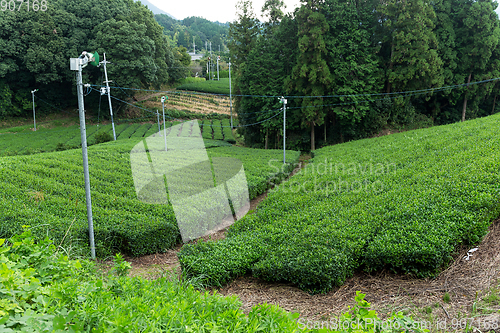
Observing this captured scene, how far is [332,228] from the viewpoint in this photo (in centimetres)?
581

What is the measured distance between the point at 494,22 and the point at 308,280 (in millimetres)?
24194

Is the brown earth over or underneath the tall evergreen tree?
underneath

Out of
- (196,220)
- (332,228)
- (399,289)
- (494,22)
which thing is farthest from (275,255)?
(494,22)

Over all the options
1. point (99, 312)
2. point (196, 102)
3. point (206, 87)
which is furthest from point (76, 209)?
point (206, 87)

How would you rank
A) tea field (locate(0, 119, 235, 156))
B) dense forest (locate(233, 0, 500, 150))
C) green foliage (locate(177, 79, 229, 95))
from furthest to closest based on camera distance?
green foliage (locate(177, 79, 229, 95)), tea field (locate(0, 119, 235, 156)), dense forest (locate(233, 0, 500, 150))

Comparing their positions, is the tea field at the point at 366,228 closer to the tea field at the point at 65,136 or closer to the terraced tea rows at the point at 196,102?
the tea field at the point at 65,136

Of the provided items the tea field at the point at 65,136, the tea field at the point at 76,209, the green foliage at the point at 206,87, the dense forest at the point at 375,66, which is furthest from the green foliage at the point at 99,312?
the green foliage at the point at 206,87

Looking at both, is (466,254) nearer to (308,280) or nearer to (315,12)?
(308,280)

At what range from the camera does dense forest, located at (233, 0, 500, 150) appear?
19.2 metres

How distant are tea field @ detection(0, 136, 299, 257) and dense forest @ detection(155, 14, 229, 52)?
8458 centimetres

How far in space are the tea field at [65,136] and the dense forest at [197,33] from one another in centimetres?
6291

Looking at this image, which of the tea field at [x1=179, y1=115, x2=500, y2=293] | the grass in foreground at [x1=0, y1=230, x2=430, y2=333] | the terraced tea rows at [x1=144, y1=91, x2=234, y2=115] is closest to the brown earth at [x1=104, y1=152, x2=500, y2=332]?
the tea field at [x1=179, y1=115, x2=500, y2=293]

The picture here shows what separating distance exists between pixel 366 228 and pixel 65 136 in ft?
90.6

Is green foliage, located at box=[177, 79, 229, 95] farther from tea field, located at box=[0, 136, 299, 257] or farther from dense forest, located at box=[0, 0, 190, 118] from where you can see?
tea field, located at box=[0, 136, 299, 257]
